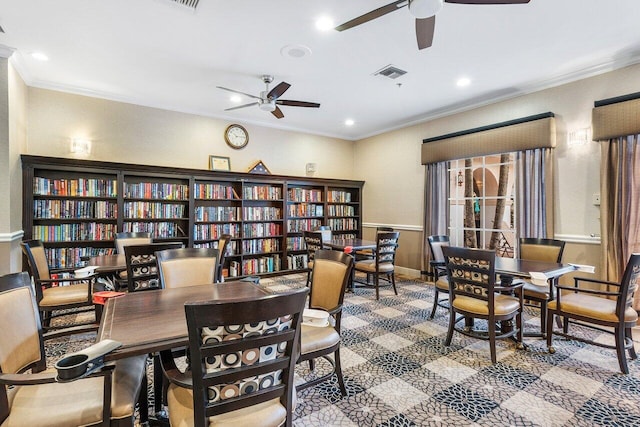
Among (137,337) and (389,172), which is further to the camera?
(389,172)

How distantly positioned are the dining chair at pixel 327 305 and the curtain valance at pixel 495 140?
3.44 m

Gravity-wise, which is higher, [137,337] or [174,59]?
[174,59]

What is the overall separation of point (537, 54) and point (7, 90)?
5.76 m

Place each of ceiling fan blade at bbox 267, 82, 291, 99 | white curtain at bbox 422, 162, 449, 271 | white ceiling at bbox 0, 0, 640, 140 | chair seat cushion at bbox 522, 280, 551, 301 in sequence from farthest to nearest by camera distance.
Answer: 1. white curtain at bbox 422, 162, 449, 271
2. ceiling fan blade at bbox 267, 82, 291, 99
3. chair seat cushion at bbox 522, 280, 551, 301
4. white ceiling at bbox 0, 0, 640, 140


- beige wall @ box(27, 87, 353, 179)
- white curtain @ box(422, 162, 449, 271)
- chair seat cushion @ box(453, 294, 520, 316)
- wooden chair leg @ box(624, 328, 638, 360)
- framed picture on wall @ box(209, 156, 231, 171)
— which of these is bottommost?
wooden chair leg @ box(624, 328, 638, 360)

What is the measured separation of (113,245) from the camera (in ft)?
14.7

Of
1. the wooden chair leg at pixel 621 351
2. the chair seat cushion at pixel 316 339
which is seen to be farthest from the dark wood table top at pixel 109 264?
the wooden chair leg at pixel 621 351

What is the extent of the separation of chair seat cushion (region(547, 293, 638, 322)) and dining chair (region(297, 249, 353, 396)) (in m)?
2.01

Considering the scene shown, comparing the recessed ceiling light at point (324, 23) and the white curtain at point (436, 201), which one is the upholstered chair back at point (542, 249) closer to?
the white curtain at point (436, 201)

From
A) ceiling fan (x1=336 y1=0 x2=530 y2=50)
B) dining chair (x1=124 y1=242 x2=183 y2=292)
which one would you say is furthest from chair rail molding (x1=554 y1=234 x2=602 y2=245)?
dining chair (x1=124 y1=242 x2=183 y2=292)

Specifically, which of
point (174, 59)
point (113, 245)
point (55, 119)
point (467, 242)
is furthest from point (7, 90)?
point (467, 242)

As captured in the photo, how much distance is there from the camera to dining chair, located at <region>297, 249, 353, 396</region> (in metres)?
1.90

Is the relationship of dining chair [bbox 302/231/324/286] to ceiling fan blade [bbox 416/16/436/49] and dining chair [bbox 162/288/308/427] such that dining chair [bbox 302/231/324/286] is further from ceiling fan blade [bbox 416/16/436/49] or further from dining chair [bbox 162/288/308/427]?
dining chair [bbox 162/288/308/427]

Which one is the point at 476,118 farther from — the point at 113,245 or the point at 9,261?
the point at 9,261
